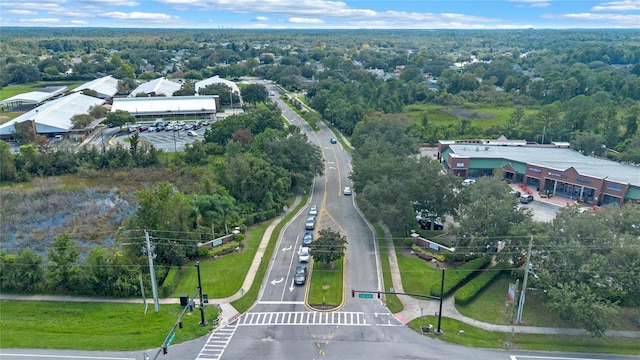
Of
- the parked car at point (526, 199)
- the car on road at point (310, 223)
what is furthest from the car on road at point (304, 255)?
the parked car at point (526, 199)

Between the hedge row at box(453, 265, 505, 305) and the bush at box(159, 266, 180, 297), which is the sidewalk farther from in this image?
the bush at box(159, 266, 180, 297)

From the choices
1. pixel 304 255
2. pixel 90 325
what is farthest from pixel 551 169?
pixel 90 325

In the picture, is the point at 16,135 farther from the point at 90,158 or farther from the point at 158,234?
the point at 158,234

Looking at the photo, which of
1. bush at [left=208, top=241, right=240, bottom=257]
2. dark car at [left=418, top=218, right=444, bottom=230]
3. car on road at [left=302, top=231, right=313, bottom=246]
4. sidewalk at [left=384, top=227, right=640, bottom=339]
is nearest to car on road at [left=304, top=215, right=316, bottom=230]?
car on road at [left=302, top=231, right=313, bottom=246]

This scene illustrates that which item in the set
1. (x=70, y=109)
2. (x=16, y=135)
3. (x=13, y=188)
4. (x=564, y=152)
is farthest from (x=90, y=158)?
(x=564, y=152)

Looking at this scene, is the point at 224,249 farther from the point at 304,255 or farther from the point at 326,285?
the point at 326,285
